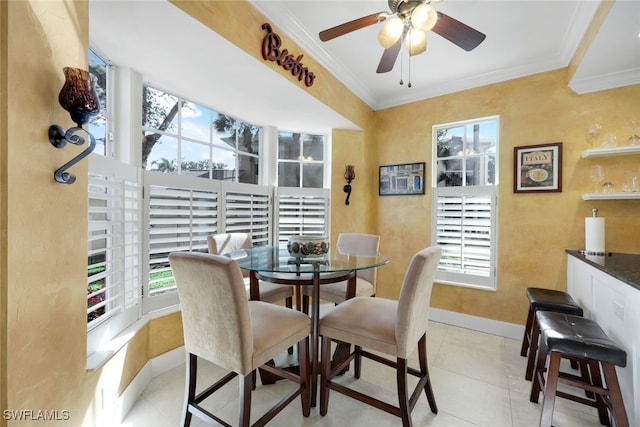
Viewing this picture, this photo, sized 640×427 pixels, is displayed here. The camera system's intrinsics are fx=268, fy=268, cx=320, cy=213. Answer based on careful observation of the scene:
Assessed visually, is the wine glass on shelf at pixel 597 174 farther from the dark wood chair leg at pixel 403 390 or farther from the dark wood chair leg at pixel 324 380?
the dark wood chair leg at pixel 324 380

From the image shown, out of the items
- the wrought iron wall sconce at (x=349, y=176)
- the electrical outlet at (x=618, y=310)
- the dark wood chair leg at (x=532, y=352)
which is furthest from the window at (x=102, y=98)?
the dark wood chair leg at (x=532, y=352)

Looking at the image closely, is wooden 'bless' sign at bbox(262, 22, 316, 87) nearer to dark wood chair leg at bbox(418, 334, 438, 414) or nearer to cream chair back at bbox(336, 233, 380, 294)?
cream chair back at bbox(336, 233, 380, 294)

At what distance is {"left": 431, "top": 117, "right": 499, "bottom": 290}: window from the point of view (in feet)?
9.46

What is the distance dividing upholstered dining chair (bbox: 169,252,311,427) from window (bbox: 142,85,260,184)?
4.33 feet

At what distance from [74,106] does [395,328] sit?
1.72 m

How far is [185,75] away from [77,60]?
3.12 ft

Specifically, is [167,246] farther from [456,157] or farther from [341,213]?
[456,157]

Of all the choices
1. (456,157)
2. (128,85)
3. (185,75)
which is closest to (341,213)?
(456,157)

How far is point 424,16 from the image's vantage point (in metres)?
1.43

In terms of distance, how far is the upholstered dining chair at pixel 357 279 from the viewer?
2.25 metres

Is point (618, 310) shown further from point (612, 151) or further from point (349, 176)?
point (349, 176)

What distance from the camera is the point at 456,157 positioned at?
313 cm

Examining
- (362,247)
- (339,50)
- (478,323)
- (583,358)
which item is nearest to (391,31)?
(339,50)

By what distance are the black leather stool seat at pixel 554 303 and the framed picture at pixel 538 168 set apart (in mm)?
1033
